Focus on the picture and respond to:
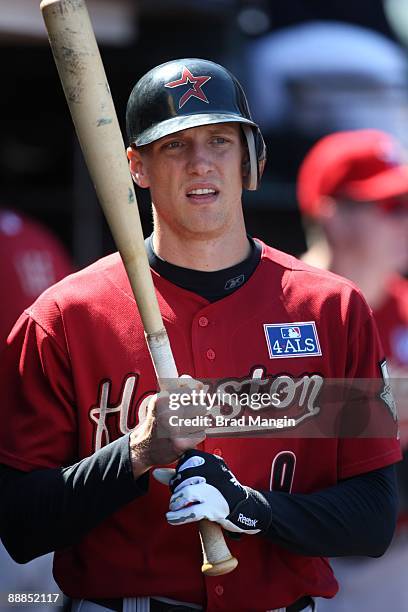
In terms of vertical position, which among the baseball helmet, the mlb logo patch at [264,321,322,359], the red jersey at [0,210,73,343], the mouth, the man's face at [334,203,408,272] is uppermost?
the baseball helmet

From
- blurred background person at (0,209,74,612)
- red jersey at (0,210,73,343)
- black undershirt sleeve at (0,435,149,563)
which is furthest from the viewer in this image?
red jersey at (0,210,73,343)

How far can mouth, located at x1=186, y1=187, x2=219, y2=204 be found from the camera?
2.73 meters

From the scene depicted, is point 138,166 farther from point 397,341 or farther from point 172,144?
point 397,341

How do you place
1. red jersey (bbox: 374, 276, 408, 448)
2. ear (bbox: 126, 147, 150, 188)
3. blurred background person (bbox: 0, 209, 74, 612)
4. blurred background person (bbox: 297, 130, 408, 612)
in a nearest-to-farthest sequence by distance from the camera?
ear (bbox: 126, 147, 150, 188) < blurred background person (bbox: 0, 209, 74, 612) < red jersey (bbox: 374, 276, 408, 448) < blurred background person (bbox: 297, 130, 408, 612)

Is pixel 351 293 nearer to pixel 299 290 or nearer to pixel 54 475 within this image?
pixel 299 290

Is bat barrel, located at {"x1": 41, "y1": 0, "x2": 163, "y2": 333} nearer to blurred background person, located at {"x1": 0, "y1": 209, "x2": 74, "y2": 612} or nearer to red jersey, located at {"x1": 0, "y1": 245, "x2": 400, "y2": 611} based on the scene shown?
red jersey, located at {"x1": 0, "y1": 245, "x2": 400, "y2": 611}

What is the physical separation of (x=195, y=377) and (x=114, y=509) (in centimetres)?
34

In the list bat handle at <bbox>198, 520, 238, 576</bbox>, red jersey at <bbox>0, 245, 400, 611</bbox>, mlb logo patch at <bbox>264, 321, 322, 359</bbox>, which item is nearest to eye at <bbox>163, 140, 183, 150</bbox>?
red jersey at <bbox>0, 245, 400, 611</bbox>

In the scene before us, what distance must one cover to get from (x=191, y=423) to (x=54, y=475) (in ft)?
1.16

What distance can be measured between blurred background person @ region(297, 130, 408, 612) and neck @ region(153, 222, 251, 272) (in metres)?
1.70

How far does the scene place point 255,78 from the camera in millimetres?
6492

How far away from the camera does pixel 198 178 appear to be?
273 centimetres

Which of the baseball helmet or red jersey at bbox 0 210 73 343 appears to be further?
red jersey at bbox 0 210 73 343

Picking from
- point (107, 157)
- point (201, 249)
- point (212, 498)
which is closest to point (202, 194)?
point (201, 249)
